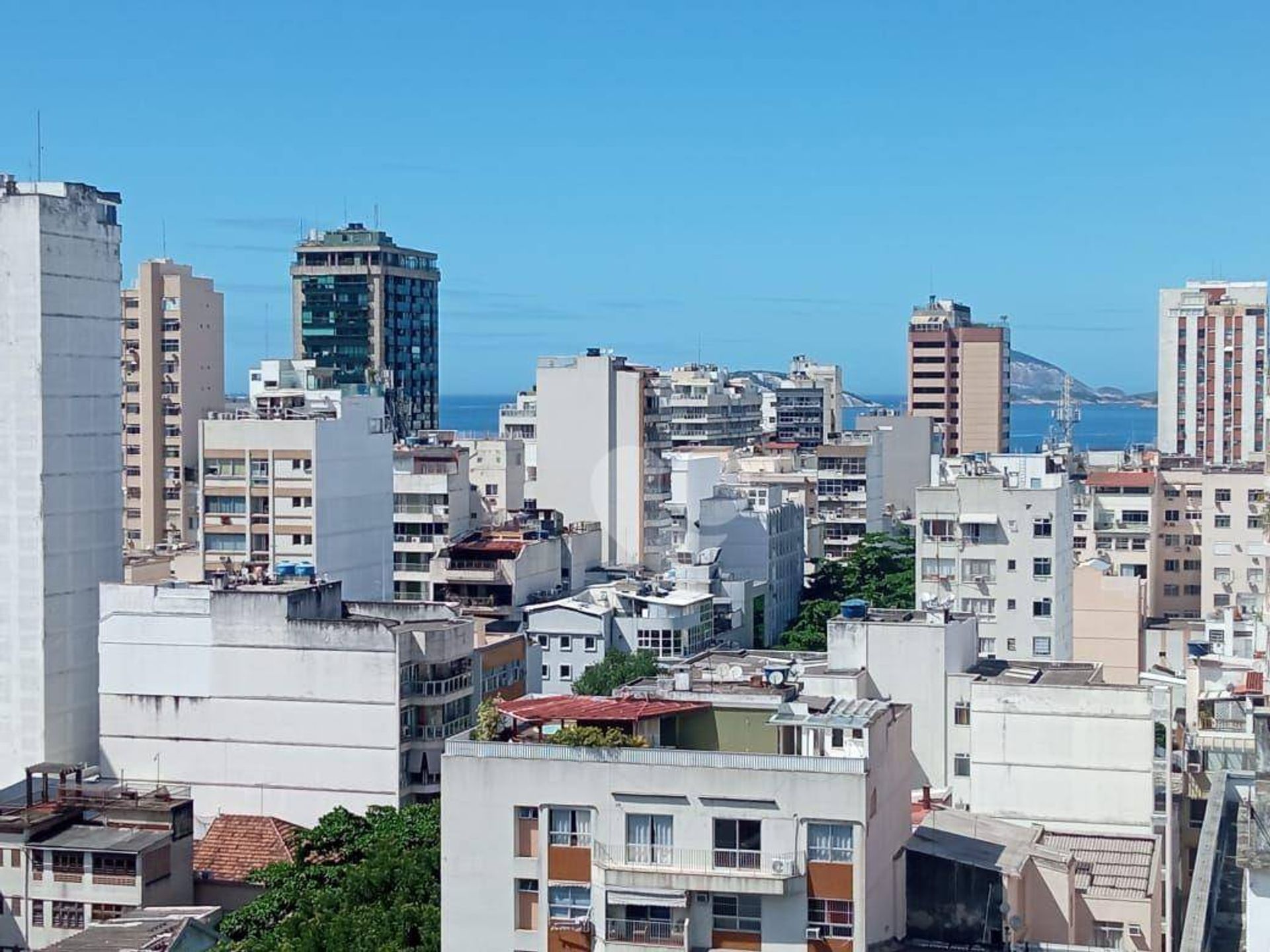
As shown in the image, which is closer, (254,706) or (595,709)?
(595,709)

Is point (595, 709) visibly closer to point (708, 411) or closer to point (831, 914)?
point (831, 914)

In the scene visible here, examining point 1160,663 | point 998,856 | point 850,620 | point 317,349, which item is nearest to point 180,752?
point 850,620

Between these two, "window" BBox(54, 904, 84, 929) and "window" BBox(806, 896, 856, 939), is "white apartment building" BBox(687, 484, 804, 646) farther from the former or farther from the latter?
"window" BBox(806, 896, 856, 939)

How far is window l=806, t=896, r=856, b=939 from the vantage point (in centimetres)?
2294

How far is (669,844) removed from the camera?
→ 76.6ft

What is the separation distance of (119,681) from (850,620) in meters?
15.4

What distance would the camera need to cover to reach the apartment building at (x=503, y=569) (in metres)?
61.3

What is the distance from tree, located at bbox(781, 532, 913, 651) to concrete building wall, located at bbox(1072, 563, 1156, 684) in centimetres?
759

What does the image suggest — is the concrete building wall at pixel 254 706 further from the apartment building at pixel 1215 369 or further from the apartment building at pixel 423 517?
the apartment building at pixel 1215 369

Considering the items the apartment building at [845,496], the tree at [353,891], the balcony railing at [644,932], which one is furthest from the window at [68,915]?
the apartment building at [845,496]

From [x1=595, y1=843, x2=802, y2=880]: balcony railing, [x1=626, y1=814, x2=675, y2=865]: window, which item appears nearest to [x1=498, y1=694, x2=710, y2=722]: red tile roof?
[x1=626, y1=814, x2=675, y2=865]: window

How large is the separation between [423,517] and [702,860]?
43682mm

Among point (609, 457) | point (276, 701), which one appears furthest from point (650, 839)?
point (609, 457)

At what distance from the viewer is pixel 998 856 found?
1102 inches
